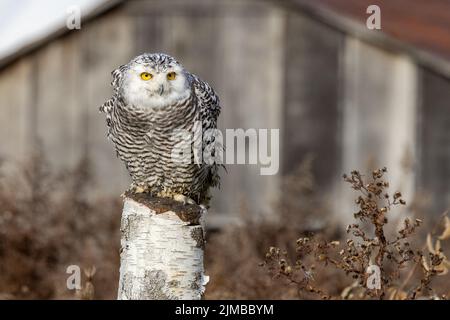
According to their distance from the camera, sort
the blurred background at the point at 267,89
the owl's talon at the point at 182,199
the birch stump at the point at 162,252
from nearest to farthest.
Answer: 1. the birch stump at the point at 162,252
2. the owl's talon at the point at 182,199
3. the blurred background at the point at 267,89

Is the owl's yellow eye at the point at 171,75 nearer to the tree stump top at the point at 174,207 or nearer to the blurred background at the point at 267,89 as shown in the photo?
the tree stump top at the point at 174,207

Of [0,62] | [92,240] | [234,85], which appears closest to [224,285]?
[92,240]

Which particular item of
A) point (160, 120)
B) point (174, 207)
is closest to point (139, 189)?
point (174, 207)

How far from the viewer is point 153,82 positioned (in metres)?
5.89

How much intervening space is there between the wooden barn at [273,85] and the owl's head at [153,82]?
591 cm

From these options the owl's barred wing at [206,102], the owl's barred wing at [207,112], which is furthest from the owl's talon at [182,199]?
the owl's barred wing at [206,102]

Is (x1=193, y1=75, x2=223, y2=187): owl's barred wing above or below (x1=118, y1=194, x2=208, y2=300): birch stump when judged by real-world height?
above

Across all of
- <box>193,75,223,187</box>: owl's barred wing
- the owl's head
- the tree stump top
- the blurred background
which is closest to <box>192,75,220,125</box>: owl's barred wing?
<box>193,75,223,187</box>: owl's barred wing

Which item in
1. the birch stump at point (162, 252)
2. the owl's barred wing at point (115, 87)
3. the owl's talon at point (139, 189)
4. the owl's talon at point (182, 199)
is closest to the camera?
the birch stump at point (162, 252)

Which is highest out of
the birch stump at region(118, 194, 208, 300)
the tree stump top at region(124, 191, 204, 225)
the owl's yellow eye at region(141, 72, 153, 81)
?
the owl's yellow eye at region(141, 72, 153, 81)

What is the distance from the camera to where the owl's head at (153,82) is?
5.92 meters

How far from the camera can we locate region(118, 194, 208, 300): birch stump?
231 inches

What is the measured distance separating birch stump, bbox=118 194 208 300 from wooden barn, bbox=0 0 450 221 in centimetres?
586

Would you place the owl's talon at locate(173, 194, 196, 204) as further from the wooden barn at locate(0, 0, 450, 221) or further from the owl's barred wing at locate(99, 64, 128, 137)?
the wooden barn at locate(0, 0, 450, 221)
